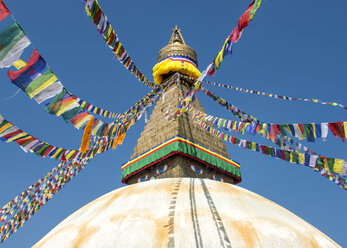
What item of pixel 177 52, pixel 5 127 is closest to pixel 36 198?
pixel 5 127

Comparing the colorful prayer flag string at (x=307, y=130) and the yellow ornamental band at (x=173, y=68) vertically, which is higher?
the yellow ornamental band at (x=173, y=68)

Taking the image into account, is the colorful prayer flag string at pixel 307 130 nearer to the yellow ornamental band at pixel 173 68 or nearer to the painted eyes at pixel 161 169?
the painted eyes at pixel 161 169

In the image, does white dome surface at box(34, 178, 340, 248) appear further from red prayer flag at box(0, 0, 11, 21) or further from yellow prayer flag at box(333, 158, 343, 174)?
red prayer flag at box(0, 0, 11, 21)

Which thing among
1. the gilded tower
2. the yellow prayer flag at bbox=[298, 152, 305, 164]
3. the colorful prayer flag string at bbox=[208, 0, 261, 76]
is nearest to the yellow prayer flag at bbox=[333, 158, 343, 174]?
the yellow prayer flag at bbox=[298, 152, 305, 164]

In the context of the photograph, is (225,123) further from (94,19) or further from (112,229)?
(112,229)

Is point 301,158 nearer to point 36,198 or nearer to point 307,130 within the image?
point 307,130

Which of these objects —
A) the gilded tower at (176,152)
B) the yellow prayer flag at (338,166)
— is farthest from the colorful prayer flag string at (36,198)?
the yellow prayer flag at (338,166)

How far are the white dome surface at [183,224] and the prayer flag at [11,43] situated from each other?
2181mm

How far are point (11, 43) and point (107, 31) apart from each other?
8.19 feet

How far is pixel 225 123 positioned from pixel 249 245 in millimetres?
3980

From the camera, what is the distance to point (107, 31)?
17.8 feet

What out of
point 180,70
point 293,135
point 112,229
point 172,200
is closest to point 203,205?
point 172,200

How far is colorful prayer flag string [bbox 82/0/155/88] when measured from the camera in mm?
4574

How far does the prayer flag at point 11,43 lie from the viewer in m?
3.10
